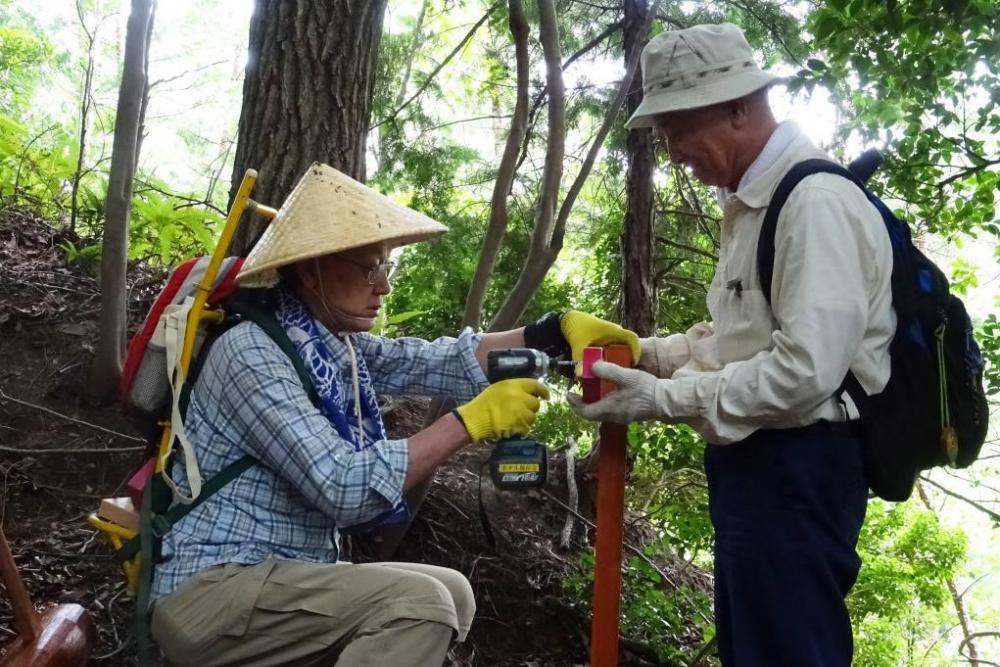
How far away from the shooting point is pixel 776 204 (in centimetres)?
221

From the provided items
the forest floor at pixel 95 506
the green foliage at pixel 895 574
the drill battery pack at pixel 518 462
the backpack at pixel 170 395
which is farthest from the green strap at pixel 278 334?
the green foliage at pixel 895 574

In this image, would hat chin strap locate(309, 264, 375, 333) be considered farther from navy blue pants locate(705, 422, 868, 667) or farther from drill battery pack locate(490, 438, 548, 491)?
navy blue pants locate(705, 422, 868, 667)

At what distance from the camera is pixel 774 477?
2238 mm

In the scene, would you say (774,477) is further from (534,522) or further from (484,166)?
(484,166)

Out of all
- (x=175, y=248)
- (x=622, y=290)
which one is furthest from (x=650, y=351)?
(x=175, y=248)

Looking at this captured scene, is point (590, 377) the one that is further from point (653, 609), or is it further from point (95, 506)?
point (95, 506)

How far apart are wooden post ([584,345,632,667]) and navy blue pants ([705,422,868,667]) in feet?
1.44

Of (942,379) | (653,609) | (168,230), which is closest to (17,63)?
(168,230)

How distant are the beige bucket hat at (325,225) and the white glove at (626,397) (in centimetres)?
73

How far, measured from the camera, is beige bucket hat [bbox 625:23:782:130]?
7.65 feet

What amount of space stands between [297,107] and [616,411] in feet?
6.73

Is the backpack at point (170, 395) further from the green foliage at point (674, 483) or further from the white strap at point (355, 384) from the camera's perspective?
the green foliage at point (674, 483)

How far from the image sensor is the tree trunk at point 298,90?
359 centimetres

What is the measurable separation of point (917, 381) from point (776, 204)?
1.95 ft
